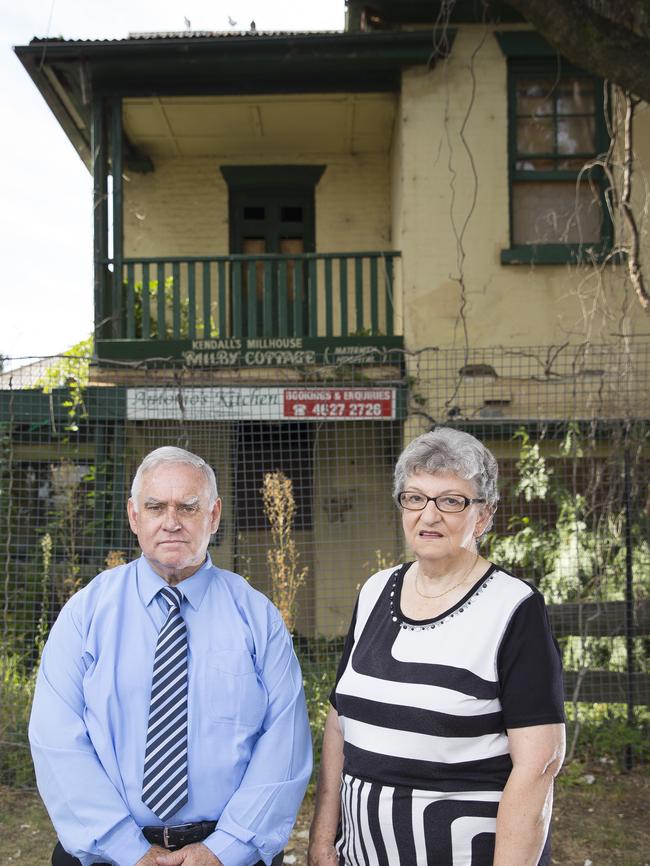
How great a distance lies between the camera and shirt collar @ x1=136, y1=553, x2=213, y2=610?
2.57m

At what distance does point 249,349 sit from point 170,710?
620 cm

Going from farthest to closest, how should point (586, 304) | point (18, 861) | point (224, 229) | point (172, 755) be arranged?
point (224, 229) → point (586, 304) → point (18, 861) → point (172, 755)

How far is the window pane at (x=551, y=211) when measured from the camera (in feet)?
27.1

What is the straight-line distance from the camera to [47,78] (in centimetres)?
845

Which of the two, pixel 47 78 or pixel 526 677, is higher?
pixel 47 78

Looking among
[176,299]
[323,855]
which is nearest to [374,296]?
[176,299]

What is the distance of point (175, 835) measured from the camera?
2.35 m

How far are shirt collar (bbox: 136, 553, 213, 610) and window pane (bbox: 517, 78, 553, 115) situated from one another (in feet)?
23.9

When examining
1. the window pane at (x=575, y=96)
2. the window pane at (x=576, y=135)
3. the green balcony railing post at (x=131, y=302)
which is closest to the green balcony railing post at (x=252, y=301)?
the green balcony railing post at (x=131, y=302)

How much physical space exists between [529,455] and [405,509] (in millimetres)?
4036

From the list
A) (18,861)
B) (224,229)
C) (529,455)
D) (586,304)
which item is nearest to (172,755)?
(18,861)

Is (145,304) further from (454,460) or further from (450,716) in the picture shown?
(450,716)

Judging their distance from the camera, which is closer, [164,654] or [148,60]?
[164,654]

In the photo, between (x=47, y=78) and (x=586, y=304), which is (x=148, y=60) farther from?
(x=586, y=304)
